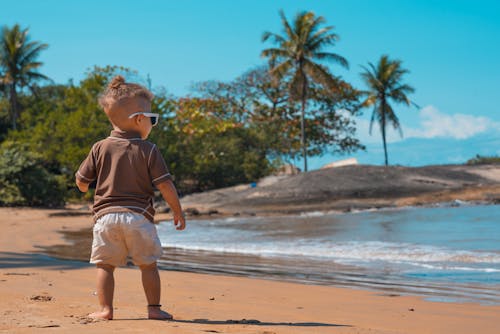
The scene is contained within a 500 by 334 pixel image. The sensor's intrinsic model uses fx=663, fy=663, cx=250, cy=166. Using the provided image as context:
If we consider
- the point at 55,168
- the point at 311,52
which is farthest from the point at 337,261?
the point at 311,52

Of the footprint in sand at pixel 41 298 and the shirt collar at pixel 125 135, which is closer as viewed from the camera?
the shirt collar at pixel 125 135

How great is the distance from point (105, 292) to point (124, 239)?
0.33 meters

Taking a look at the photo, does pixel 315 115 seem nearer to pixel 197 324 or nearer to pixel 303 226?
pixel 303 226

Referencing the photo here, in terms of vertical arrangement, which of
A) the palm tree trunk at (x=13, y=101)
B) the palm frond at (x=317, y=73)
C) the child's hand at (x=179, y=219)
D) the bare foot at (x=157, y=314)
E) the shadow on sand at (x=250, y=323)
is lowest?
the shadow on sand at (x=250, y=323)

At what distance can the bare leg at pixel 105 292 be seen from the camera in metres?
3.84

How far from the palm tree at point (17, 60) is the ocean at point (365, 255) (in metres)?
26.5

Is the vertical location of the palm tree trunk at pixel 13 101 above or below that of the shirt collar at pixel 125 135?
above

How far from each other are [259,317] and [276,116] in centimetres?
3818

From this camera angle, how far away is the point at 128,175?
13.1 feet

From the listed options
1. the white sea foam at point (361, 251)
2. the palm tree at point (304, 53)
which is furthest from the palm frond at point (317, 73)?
the white sea foam at point (361, 251)

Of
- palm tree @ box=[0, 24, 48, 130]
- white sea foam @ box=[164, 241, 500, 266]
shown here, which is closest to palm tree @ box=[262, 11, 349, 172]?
palm tree @ box=[0, 24, 48, 130]

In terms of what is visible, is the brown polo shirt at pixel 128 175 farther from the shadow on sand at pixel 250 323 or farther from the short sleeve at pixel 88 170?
the shadow on sand at pixel 250 323

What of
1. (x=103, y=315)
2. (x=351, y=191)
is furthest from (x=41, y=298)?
(x=351, y=191)

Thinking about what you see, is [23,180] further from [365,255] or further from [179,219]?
[179,219]
